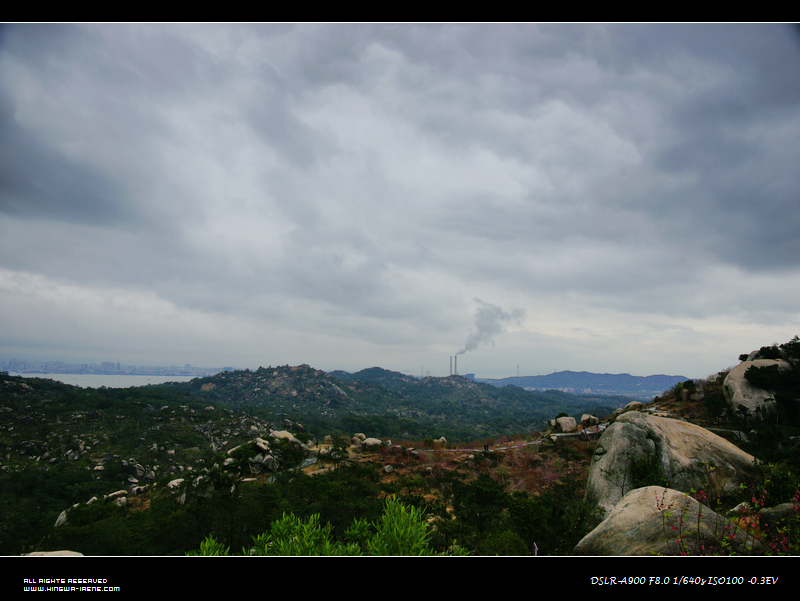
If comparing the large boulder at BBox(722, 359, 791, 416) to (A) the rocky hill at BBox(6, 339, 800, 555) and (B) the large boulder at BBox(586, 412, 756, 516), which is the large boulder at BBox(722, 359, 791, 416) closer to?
(A) the rocky hill at BBox(6, 339, 800, 555)

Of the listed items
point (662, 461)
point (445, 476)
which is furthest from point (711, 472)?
point (445, 476)

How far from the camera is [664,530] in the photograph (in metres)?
5.04

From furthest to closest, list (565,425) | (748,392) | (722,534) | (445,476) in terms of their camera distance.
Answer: (565,425), (445,476), (748,392), (722,534)

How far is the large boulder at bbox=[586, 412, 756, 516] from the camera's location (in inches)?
423

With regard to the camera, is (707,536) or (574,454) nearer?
(707,536)

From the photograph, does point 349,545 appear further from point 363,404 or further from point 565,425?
point 363,404

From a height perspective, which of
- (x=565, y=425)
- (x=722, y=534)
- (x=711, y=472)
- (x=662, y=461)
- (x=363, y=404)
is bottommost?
(x=363, y=404)

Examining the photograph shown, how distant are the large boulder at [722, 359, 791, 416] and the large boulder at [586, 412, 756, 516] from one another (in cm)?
674

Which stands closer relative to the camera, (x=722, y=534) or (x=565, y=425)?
(x=722, y=534)

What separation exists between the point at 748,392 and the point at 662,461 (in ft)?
36.2
